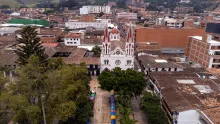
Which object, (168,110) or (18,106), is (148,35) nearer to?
(168,110)

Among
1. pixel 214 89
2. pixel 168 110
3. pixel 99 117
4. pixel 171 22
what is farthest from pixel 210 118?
pixel 171 22

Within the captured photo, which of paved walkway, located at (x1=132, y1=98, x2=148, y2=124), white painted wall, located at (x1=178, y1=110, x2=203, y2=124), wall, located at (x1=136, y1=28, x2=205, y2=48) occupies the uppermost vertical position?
A: wall, located at (x1=136, y1=28, x2=205, y2=48)

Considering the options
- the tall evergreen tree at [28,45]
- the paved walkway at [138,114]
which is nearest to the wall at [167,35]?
the paved walkway at [138,114]

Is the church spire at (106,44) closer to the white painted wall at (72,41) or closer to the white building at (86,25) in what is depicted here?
the white painted wall at (72,41)

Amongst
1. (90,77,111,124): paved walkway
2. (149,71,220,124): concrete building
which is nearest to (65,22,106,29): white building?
(90,77,111,124): paved walkway

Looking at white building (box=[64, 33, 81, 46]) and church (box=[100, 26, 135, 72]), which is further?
white building (box=[64, 33, 81, 46])

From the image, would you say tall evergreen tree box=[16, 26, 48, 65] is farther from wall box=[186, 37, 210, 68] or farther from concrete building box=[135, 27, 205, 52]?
concrete building box=[135, 27, 205, 52]

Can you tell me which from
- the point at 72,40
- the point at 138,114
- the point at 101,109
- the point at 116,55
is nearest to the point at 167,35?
the point at 116,55

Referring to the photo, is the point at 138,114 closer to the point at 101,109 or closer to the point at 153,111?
the point at 153,111
